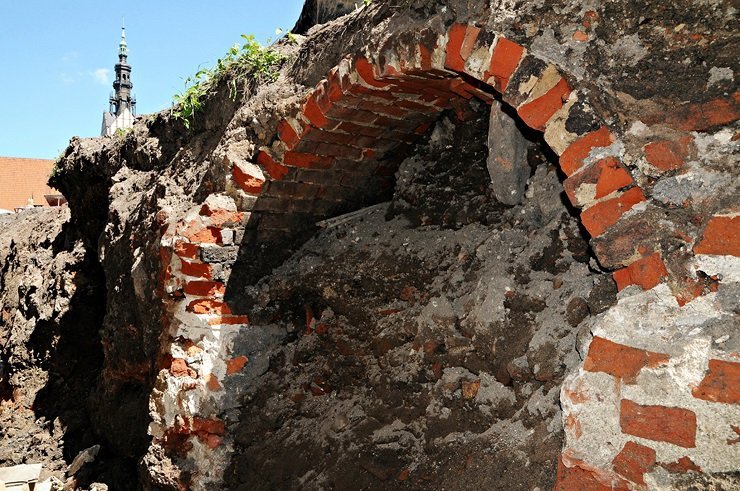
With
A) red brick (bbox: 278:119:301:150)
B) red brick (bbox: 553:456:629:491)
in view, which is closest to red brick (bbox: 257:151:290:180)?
red brick (bbox: 278:119:301:150)

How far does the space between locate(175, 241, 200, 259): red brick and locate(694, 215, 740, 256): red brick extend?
253cm

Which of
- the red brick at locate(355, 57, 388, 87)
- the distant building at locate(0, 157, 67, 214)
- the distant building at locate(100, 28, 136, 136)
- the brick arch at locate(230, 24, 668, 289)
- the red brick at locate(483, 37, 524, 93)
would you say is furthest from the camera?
the distant building at locate(100, 28, 136, 136)

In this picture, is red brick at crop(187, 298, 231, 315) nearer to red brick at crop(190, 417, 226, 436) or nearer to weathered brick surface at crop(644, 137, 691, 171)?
red brick at crop(190, 417, 226, 436)

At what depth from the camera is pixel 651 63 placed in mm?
1840

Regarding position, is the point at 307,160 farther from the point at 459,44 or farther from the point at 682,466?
the point at 682,466

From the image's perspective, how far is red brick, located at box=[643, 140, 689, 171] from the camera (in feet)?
5.72

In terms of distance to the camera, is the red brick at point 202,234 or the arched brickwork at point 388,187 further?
the red brick at point 202,234

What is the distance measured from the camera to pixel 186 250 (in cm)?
334

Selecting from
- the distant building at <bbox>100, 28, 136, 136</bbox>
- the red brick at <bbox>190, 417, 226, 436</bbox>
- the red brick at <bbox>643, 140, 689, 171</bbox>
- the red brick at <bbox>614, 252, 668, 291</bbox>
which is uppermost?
the distant building at <bbox>100, 28, 136, 136</bbox>

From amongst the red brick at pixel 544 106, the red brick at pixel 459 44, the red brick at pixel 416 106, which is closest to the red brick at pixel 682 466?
the red brick at pixel 544 106

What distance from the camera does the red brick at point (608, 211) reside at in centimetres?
181

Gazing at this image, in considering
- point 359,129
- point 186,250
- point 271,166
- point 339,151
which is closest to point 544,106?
point 359,129

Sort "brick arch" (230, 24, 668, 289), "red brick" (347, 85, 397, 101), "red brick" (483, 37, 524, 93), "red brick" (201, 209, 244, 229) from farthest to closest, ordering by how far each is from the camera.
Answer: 1. "red brick" (201, 209, 244, 229)
2. "red brick" (347, 85, 397, 101)
3. "red brick" (483, 37, 524, 93)
4. "brick arch" (230, 24, 668, 289)

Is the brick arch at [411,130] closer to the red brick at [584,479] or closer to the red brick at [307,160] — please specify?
the red brick at [307,160]
